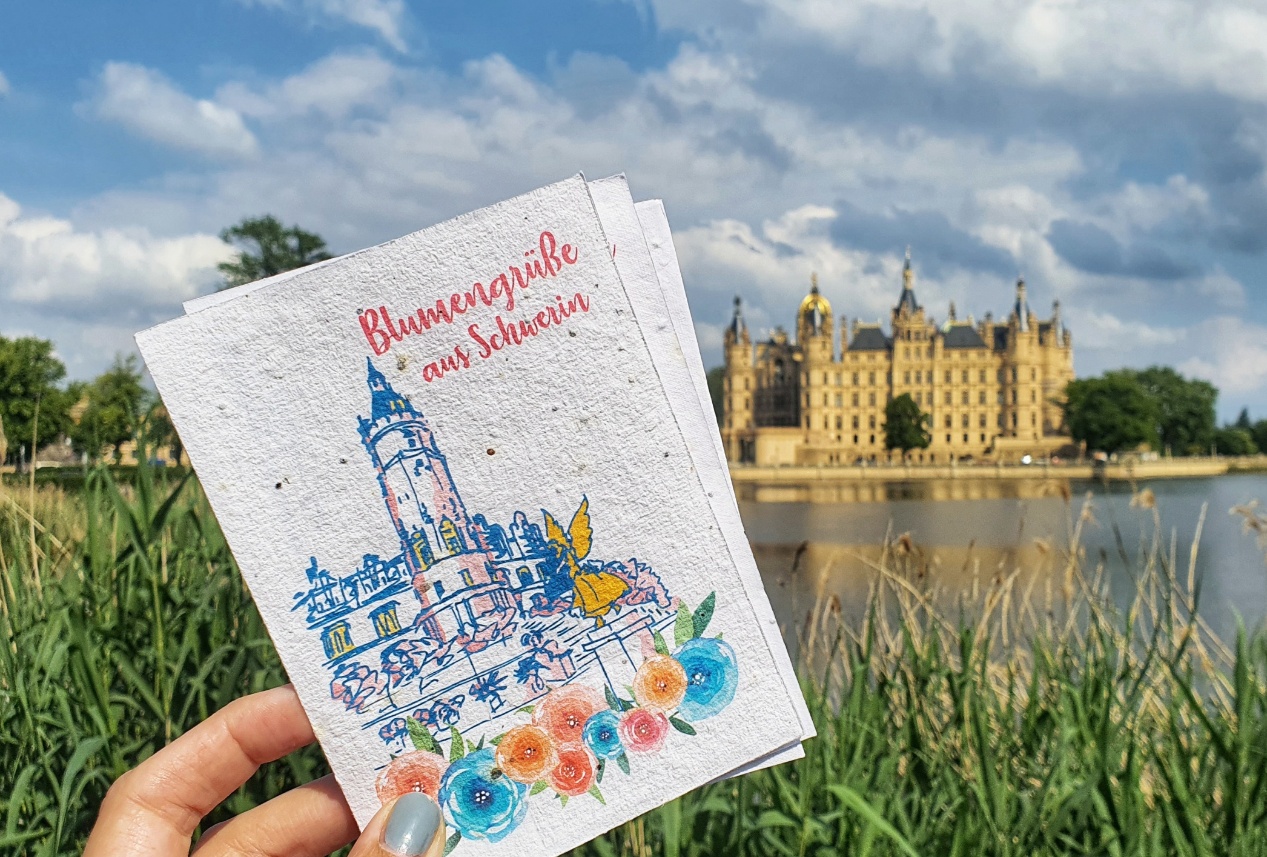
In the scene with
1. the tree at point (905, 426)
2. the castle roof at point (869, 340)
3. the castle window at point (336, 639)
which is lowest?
the castle window at point (336, 639)

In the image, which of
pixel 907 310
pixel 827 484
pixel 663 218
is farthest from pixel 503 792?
pixel 907 310

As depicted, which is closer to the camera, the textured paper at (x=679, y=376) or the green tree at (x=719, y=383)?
the textured paper at (x=679, y=376)

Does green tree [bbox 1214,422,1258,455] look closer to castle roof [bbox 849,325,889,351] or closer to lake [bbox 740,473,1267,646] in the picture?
castle roof [bbox 849,325,889,351]

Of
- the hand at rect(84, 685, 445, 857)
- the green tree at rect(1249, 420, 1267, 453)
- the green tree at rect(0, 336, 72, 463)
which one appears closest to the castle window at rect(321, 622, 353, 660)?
the hand at rect(84, 685, 445, 857)

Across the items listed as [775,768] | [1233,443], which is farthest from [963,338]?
[775,768]

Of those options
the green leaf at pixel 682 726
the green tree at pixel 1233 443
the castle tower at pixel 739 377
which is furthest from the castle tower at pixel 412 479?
the green tree at pixel 1233 443

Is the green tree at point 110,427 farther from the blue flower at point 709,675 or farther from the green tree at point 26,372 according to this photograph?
the green tree at point 26,372

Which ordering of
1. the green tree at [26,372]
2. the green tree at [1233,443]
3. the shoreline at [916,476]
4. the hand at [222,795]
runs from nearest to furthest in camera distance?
the hand at [222,795] → the green tree at [26,372] → the shoreline at [916,476] → the green tree at [1233,443]
